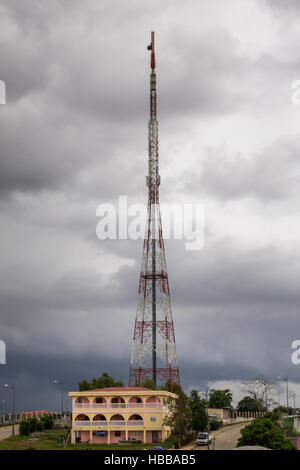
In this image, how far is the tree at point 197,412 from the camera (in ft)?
410

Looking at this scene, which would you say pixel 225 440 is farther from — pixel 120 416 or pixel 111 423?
pixel 111 423

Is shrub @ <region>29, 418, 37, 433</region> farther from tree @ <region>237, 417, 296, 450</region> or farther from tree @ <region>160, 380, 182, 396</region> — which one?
tree @ <region>237, 417, 296, 450</region>

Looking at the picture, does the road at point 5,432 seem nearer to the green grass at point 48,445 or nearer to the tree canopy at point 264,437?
the green grass at point 48,445

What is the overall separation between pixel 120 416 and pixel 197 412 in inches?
632

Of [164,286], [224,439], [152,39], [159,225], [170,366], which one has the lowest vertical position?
[224,439]

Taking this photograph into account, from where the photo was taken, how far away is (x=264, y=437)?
95.0 meters

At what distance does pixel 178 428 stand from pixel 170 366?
69.7ft

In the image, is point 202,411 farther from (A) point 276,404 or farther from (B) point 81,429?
(A) point 276,404

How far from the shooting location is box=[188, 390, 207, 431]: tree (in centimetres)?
12493

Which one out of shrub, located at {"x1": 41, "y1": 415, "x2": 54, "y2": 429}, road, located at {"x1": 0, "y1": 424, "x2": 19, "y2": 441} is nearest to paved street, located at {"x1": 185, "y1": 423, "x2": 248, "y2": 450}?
shrub, located at {"x1": 41, "y1": 415, "x2": 54, "y2": 429}

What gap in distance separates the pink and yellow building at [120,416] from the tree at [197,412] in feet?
29.6

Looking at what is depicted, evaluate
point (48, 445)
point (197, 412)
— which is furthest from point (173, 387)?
point (48, 445)
